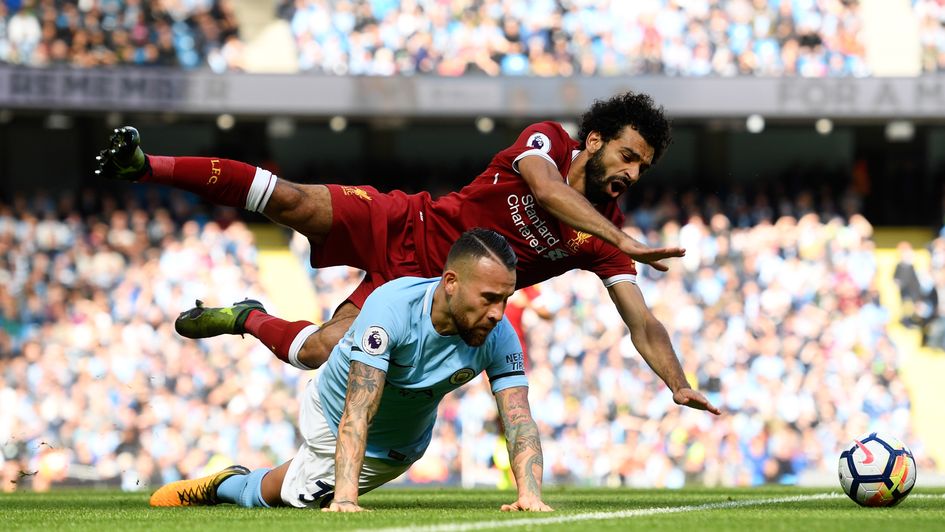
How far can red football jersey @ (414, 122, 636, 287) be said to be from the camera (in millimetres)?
7109

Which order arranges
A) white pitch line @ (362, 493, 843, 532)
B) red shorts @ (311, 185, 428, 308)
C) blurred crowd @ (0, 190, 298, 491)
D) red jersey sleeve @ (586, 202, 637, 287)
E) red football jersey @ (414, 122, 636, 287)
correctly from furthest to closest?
blurred crowd @ (0, 190, 298, 491) < red jersey sleeve @ (586, 202, 637, 287) < red shorts @ (311, 185, 428, 308) < red football jersey @ (414, 122, 636, 287) < white pitch line @ (362, 493, 843, 532)

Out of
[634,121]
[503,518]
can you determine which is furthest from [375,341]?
[634,121]

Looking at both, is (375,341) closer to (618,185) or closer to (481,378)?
(618,185)

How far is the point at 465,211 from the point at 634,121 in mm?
1038

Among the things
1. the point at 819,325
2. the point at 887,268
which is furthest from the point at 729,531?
the point at 887,268

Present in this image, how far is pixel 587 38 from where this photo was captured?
64.3 ft

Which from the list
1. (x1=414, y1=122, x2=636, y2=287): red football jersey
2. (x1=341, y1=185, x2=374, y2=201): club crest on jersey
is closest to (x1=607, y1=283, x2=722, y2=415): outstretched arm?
(x1=414, y1=122, x2=636, y2=287): red football jersey

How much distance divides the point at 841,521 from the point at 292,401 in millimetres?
11356

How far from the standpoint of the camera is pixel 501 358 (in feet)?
20.3

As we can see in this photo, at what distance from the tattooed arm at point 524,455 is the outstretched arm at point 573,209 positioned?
873 mm

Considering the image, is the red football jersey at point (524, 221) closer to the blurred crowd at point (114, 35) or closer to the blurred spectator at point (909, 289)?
the blurred spectator at point (909, 289)

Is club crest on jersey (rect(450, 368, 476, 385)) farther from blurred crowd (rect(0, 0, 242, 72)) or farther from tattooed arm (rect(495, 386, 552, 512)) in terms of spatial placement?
blurred crowd (rect(0, 0, 242, 72))

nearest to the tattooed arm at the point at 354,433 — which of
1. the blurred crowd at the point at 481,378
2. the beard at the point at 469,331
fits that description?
the beard at the point at 469,331

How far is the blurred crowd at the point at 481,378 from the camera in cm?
1574
